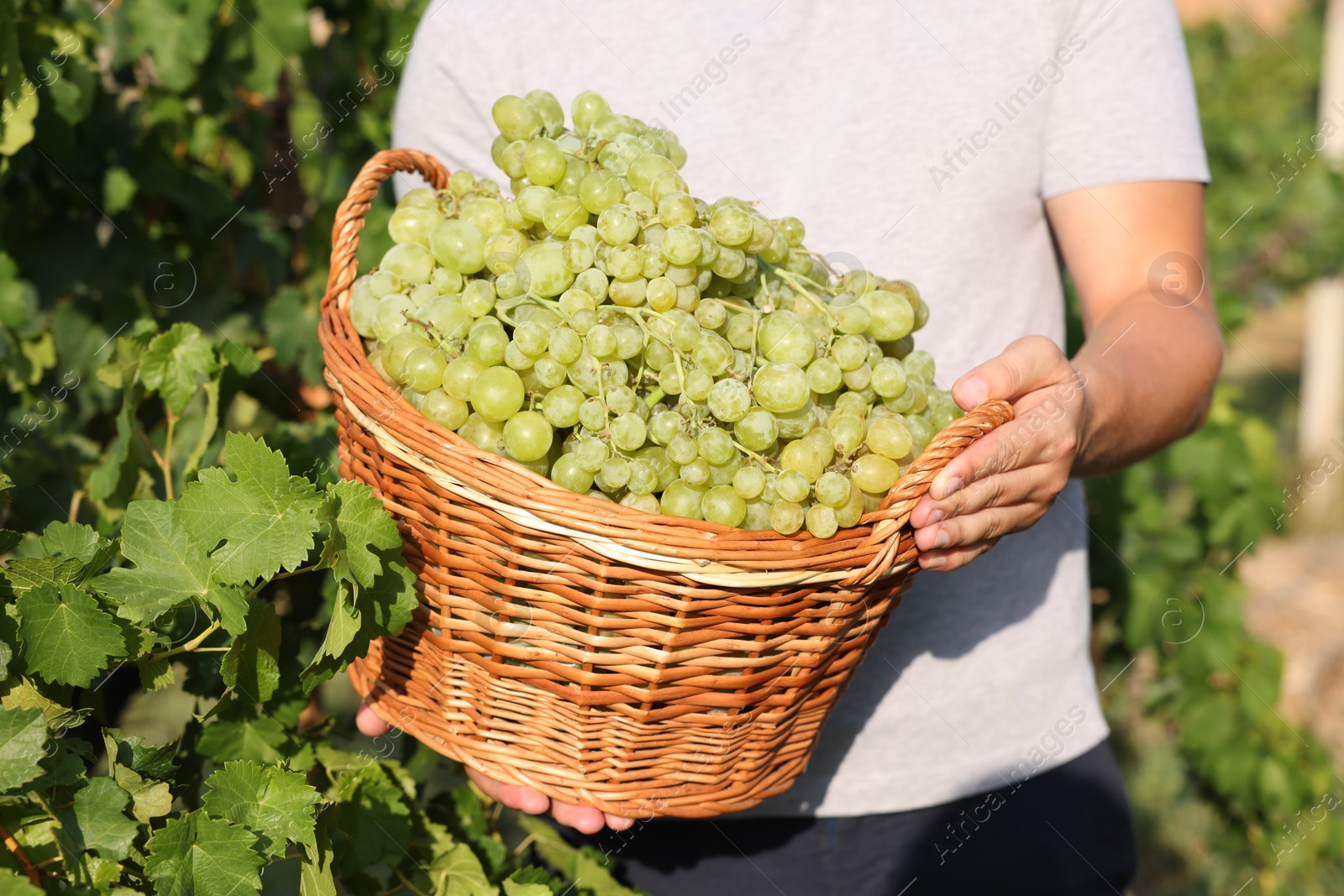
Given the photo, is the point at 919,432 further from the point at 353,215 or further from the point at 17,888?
the point at 17,888

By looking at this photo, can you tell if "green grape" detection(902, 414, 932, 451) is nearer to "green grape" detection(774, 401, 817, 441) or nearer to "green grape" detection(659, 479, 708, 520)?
"green grape" detection(774, 401, 817, 441)

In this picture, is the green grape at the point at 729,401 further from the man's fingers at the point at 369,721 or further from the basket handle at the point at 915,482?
the man's fingers at the point at 369,721

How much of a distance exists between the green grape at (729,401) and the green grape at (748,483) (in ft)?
0.18

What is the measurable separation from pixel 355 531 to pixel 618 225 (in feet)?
1.30

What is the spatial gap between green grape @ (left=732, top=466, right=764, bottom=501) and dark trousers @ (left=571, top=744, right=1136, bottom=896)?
0.65 m

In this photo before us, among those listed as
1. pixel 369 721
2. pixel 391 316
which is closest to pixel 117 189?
pixel 391 316

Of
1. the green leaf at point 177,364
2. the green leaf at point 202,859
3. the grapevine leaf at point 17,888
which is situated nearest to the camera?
the grapevine leaf at point 17,888

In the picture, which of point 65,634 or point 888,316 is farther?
point 888,316

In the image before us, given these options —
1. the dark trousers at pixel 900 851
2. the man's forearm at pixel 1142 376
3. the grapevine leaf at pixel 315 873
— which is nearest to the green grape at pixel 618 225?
the man's forearm at pixel 1142 376

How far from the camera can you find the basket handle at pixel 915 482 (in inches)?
36.0

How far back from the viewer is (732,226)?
39.8 inches

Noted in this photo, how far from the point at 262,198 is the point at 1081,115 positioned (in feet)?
5.59

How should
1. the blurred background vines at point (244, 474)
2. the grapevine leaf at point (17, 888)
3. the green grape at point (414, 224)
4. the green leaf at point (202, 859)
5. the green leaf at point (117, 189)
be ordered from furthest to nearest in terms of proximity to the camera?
the green leaf at point (117, 189), the green grape at point (414, 224), the blurred background vines at point (244, 474), the green leaf at point (202, 859), the grapevine leaf at point (17, 888)

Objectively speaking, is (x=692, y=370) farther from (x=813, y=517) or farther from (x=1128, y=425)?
(x=1128, y=425)
